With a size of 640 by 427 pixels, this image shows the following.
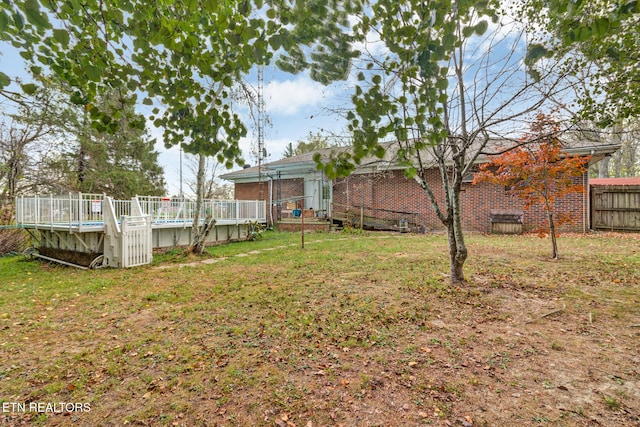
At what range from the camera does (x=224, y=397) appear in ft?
7.02

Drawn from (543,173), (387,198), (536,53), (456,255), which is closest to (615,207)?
(543,173)

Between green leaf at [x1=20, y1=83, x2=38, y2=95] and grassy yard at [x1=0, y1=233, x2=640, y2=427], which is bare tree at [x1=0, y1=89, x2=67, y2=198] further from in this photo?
green leaf at [x1=20, y1=83, x2=38, y2=95]

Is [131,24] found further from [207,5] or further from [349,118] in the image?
[349,118]

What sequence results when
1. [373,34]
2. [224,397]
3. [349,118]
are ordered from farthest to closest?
[373,34]
[224,397]
[349,118]

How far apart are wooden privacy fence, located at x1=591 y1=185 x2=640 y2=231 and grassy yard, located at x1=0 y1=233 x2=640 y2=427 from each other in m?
7.85

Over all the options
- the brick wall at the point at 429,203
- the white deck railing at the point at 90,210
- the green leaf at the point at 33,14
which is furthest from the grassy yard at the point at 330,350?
the brick wall at the point at 429,203

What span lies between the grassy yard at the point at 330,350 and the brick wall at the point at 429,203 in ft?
20.9

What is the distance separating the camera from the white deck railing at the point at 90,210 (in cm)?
779

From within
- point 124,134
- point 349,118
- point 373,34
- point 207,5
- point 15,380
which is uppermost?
point 124,134

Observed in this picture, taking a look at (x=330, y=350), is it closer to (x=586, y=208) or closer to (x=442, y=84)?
(x=442, y=84)

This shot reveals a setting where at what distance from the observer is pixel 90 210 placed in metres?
7.96

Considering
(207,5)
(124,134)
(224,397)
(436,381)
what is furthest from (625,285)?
(124,134)

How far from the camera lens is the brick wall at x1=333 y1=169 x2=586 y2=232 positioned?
1101cm

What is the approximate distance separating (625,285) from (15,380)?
790 centimetres
